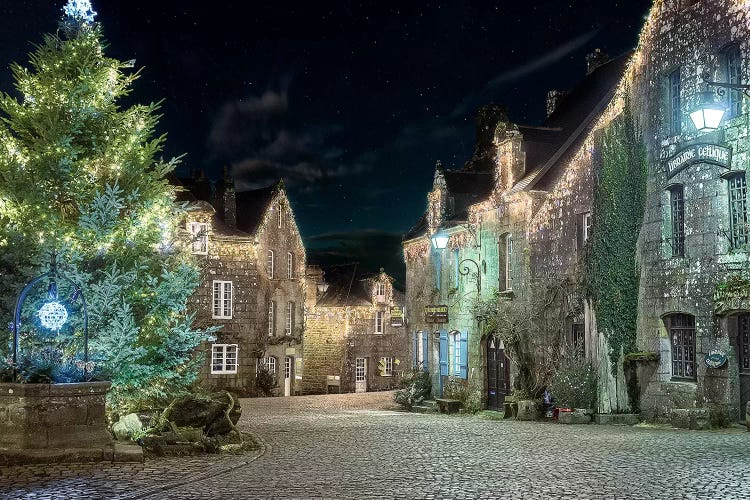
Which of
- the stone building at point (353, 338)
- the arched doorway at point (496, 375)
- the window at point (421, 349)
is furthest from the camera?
the stone building at point (353, 338)

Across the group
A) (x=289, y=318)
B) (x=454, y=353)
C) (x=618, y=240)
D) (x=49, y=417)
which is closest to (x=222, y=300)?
(x=289, y=318)

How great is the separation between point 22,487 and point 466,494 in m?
5.53

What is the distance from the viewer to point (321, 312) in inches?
2126

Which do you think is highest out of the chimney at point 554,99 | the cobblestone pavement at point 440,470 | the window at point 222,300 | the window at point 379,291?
the chimney at point 554,99

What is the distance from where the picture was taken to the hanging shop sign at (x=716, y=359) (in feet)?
62.1

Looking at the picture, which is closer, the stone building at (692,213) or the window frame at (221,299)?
the stone building at (692,213)

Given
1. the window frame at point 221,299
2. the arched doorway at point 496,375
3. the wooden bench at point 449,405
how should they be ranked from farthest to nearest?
the window frame at point 221,299 → the wooden bench at point 449,405 → the arched doorway at point 496,375

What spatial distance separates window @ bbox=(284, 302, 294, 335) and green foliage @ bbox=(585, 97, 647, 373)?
85.1 feet

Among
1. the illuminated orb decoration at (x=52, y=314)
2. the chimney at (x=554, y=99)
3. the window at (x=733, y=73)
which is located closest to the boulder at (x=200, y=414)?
the illuminated orb decoration at (x=52, y=314)

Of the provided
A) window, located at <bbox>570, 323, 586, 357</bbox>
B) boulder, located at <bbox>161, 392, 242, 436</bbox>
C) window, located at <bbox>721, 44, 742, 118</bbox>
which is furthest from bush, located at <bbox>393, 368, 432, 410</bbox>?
boulder, located at <bbox>161, 392, 242, 436</bbox>

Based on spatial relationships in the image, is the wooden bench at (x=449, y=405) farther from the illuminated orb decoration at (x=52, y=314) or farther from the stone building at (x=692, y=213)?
the illuminated orb decoration at (x=52, y=314)

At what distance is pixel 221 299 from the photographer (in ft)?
139

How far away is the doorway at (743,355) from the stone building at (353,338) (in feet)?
109

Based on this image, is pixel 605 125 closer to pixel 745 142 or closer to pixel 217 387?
pixel 745 142
